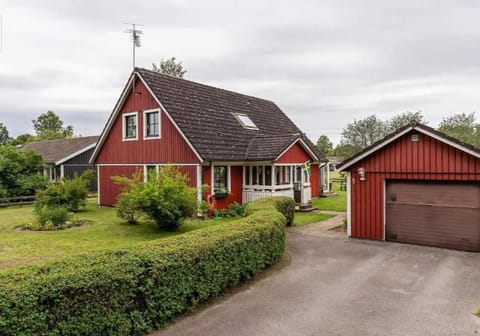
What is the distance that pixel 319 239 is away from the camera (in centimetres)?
1135

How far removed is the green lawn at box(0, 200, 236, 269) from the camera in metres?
8.90

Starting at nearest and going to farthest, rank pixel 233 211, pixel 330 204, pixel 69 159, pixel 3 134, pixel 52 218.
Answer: pixel 52 218 < pixel 233 211 < pixel 330 204 < pixel 69 159 < pixel 3 134

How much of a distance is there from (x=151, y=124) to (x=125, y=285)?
12.9m

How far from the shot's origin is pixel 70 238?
35.9 ft

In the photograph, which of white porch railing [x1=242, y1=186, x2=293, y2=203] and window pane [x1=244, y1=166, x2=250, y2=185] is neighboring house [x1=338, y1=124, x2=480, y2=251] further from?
window pane [x1=244, y1=166, x2=250, y2=185]

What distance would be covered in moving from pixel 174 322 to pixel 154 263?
3.45ft

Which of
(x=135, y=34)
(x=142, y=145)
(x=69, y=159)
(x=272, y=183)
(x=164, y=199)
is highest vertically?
(x=135, y=34)

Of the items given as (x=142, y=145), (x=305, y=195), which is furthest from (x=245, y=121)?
(x=142, y=145)

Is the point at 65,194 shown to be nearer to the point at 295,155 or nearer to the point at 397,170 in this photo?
the point at 295,155

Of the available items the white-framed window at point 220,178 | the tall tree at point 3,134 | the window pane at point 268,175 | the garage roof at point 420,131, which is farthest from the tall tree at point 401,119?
the tall tree at point 3,134

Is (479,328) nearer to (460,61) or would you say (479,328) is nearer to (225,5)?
(225,5)

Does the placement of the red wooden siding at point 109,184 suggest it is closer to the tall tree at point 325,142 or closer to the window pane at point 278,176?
the window pane at point 278,176

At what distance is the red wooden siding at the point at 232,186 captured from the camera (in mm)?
15242

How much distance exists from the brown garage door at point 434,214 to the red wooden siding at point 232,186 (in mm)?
7470
